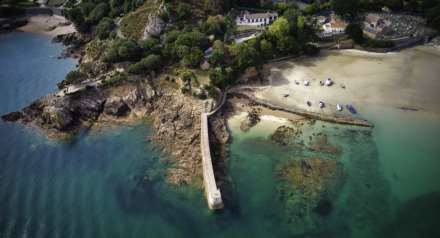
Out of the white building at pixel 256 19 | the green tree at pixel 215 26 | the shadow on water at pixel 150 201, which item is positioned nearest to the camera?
the shadow on water at pixel 150 201

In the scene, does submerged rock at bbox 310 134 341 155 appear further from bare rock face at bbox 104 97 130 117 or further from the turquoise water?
bare rock face at bbox 104 97 130 117

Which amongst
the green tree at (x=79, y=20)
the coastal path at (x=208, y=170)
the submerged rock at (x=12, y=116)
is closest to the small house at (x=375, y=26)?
the coastal path at (x=208, y=170)

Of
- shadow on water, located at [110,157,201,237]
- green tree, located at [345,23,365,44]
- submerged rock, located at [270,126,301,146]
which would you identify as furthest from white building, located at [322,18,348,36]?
shadow on water, located at [110,157,201,237]

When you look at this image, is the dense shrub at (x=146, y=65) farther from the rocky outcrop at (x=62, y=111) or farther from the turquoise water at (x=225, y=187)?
the turquoise water at (x=225, y=187)

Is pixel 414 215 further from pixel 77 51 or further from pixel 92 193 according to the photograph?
pixel 77 51

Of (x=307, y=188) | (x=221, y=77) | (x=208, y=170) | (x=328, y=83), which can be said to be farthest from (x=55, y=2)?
(x=307, y=188)

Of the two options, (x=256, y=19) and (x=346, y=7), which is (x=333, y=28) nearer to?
(x=346, y=7)

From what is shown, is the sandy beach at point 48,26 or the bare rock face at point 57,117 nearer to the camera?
the bare rock face at point 57,117
